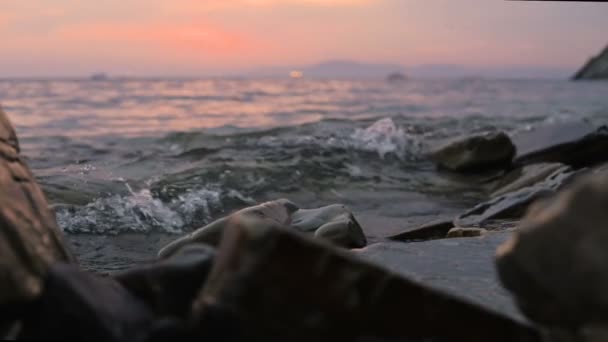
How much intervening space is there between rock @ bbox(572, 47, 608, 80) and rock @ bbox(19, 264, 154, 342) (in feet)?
330

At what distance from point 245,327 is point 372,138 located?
36.6 feet

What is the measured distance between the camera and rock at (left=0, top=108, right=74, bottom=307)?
198 centimetres

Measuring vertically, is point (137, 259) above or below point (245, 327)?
below

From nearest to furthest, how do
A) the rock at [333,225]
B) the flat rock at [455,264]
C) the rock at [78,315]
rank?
the rock at [78,315], the flat rock at [455,264], the rock at [333,225]

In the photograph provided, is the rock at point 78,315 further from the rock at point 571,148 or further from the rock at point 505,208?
the rock at point 571,148

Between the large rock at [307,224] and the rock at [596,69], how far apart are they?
97181 mm

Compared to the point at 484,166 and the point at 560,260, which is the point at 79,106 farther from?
the point at 560,260

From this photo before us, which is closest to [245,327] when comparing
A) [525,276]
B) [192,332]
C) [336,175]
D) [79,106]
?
[192,332]

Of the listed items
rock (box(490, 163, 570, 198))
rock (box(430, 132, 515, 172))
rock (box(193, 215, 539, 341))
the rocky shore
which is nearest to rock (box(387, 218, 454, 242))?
rock (box(490, 163, 570, 198))

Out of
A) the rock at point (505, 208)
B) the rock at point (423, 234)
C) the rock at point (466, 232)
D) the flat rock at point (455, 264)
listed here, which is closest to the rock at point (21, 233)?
the flat rock at point (455, 264)

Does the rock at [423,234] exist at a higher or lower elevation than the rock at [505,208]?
lower

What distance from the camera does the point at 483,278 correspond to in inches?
128

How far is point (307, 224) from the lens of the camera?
5211mm

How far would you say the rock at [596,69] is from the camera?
94.5 metres
